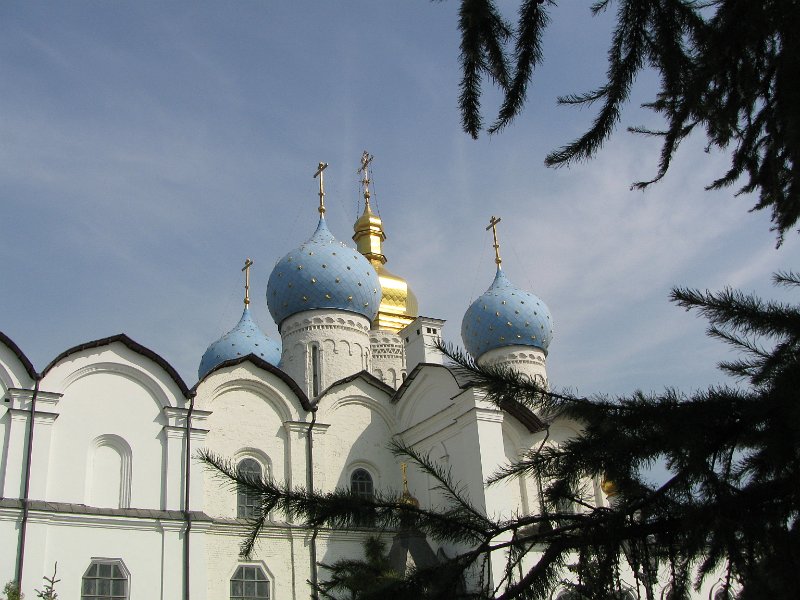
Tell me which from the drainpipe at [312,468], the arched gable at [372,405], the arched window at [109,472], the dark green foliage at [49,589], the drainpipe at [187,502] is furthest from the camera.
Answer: the arched gable at [372,405]

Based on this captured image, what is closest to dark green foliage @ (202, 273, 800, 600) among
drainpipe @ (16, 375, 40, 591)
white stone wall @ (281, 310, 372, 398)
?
drainpipe @ (16, 375, 40, 591)

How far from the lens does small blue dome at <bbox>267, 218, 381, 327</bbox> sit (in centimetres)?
2184

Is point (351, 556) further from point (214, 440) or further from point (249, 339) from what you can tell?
point (249, 339)

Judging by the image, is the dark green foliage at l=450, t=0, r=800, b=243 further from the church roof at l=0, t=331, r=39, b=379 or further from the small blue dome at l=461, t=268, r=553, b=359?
the small blue dome at l=461, t=268, r=553, b=359

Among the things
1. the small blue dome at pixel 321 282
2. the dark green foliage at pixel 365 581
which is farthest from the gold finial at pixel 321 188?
the dark green foliage at pixel 365 581

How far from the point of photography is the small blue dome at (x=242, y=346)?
987 inches

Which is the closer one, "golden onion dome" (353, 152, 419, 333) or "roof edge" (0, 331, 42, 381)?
"roof edge" (0, 331, 42, 381)

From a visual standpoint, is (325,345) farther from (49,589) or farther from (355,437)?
(49,589)

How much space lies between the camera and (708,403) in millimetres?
3420

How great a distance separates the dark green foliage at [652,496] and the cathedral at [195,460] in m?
7.82

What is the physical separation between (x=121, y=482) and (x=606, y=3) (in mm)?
13169

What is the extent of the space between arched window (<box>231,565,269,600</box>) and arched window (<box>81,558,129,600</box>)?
75.8 inches

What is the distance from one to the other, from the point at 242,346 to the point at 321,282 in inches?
182

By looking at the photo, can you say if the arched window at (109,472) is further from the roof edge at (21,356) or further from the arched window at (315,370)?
the arched window at (315,370)
